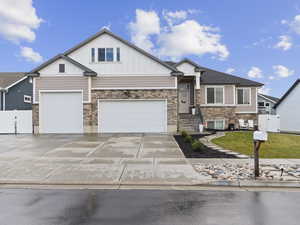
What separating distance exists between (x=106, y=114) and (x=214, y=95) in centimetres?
965

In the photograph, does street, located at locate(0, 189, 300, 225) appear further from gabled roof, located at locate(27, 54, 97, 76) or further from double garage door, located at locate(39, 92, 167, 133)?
gabled roof, located at locate(27, 54, 97, 76)

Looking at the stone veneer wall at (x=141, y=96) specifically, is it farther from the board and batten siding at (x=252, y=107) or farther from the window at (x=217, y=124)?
the board and batten siding at (x=252, y=107)

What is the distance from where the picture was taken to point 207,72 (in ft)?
78.3

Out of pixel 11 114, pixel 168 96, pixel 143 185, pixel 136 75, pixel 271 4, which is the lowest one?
pixel 143 185

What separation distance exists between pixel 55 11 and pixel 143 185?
1525 centimetres

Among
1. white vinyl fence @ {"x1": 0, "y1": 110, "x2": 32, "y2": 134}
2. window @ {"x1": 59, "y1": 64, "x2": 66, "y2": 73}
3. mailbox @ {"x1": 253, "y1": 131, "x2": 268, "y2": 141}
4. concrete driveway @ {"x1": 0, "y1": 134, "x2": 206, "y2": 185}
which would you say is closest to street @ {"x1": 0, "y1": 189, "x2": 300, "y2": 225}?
concrete driveway @ {"x1": 0, "y1": 134, "x2": 206, "y2": 185}

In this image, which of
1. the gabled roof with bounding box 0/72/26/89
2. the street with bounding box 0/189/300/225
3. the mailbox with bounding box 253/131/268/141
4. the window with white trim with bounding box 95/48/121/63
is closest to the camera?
the street with bounding box 0/189/300/225

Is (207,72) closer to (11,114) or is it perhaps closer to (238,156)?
(238,156)

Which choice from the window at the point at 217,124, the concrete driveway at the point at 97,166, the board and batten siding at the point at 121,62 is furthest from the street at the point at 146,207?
the window at the point at 217,124

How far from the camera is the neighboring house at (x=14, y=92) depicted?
80.9ft

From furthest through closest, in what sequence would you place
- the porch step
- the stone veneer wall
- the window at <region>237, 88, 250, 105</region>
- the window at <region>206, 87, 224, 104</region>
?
the window at <region>237, 88, 250, 105</region>
the window at <region>206, 87, 224, 104</region>
the porch step
the stone veneer wall

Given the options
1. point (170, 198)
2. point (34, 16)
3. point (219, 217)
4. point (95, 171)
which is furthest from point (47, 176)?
point (34, 16)

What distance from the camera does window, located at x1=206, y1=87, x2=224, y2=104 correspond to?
21.6 meters

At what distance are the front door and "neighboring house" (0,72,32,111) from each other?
14.5 metres
